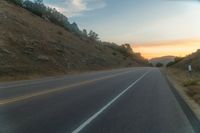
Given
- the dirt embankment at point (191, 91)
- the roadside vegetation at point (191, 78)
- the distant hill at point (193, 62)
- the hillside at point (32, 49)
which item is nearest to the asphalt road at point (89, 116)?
the dirt embankment at point (191, 91)

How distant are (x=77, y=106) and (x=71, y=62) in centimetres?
4260

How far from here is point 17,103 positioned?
14359 millimetres

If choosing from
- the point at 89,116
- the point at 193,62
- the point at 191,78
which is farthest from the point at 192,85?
the point at 193,62

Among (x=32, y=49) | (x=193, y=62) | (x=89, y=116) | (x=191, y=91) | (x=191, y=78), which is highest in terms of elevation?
(x=32, y=49)

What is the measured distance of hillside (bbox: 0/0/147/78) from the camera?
40.4 m

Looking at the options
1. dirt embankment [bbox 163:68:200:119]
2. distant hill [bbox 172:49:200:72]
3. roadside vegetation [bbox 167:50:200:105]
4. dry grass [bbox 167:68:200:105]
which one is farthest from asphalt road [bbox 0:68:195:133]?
distant hill [bbox 172:49:200:72]

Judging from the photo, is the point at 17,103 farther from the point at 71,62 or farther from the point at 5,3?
the point at 5,3

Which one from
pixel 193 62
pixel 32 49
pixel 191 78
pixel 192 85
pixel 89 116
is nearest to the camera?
pixel 89 116

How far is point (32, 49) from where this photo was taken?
47188mm

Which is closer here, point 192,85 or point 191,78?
point 192,85

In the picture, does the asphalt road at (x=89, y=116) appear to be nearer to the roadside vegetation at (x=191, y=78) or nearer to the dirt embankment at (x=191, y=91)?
the dirt embankment at (x=191, y=91)

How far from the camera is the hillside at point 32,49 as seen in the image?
40.4 meters

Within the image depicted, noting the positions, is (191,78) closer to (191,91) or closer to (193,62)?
(191,91)

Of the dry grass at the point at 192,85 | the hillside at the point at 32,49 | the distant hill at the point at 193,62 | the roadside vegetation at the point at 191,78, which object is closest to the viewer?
the dry grass at the point at 192,85
